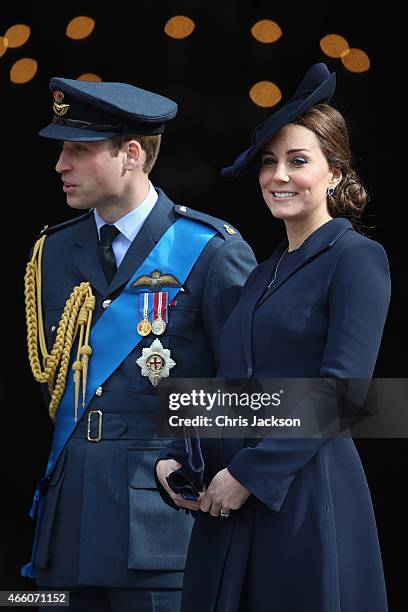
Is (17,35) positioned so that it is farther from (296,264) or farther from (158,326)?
(296,264)

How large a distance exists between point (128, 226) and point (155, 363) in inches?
15.1

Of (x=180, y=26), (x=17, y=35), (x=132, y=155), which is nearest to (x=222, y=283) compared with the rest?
(x=132, y=155)

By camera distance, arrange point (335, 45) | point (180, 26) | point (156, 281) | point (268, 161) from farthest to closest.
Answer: point (180, 26), point (335, 45), point (156, 281), point (268, 161)

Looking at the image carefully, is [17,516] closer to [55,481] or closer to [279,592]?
[55,481]

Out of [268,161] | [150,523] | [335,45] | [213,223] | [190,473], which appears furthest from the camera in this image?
[335,45]

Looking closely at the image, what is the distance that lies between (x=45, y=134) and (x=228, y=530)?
3.87 ft

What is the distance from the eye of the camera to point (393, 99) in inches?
165

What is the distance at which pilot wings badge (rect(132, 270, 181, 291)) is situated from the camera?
3537mm

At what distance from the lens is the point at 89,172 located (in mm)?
3508

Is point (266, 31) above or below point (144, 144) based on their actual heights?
above

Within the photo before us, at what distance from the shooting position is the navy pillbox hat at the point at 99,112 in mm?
3523

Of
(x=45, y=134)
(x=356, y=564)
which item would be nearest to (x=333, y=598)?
(x=356, y=564)

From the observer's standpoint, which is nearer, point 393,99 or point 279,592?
point 279,592

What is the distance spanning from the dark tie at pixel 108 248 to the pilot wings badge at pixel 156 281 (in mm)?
93
